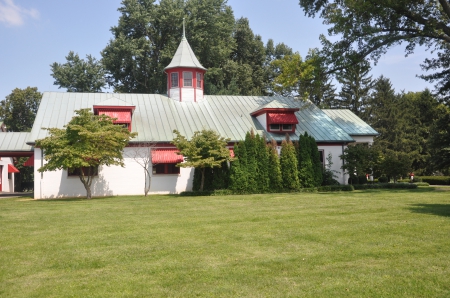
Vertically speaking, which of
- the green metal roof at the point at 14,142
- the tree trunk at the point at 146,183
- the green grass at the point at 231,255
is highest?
the green metal roof at the point at 14,142

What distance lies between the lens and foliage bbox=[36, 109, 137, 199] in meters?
20.5

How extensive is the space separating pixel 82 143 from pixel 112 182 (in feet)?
14.8

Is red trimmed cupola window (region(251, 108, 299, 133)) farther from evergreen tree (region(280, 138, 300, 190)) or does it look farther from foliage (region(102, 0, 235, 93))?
foliage (region(102, 0, 235, 93))

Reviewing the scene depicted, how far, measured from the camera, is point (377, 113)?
161 ft

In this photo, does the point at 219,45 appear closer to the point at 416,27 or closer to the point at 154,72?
the point at 154,72

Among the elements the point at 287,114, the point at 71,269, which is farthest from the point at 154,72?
the point at 71,269

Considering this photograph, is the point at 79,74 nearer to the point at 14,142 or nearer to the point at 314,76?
the point at 14,142

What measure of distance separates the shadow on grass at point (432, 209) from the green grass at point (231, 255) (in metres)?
0.15

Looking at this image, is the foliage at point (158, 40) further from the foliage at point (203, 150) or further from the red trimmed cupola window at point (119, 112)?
the foliage at point (203, 150)

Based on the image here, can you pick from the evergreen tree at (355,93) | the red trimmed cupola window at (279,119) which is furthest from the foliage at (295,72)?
the evergreen tree at (355,93)

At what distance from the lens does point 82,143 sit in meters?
21.0

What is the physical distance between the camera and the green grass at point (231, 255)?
575 centimetres

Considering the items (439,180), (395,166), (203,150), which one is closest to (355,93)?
(439,180)

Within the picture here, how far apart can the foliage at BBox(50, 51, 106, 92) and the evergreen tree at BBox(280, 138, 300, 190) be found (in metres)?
26.4
